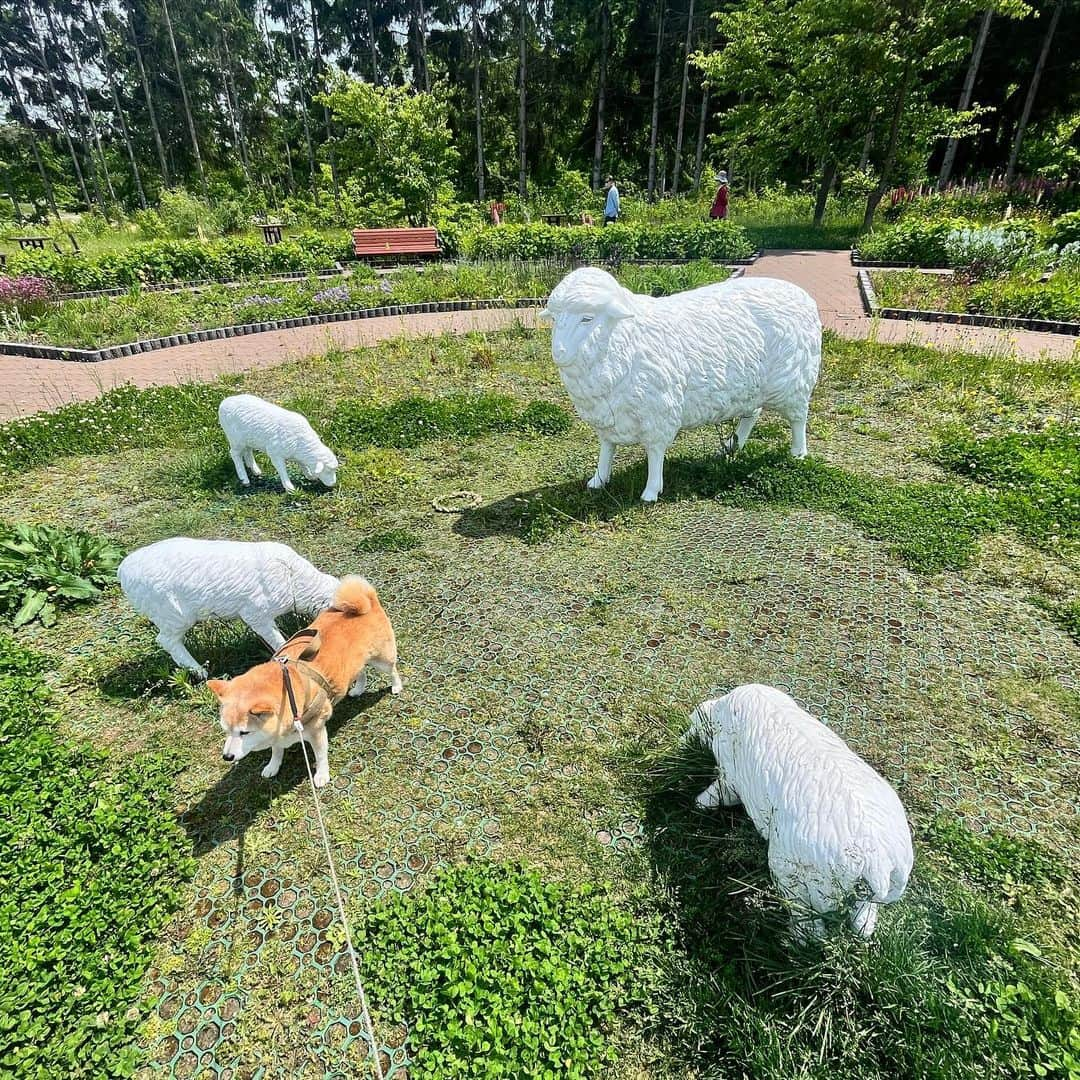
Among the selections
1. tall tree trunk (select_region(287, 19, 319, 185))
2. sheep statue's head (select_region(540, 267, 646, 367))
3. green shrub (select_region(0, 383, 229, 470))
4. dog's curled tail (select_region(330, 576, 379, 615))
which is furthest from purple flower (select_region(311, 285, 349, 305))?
tall tree trunk (select_region(287, 19, 319, 185))

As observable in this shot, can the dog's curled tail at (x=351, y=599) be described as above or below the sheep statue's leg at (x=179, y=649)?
above

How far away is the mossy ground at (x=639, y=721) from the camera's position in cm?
221

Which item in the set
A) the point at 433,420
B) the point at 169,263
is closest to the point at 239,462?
the point at 433,420

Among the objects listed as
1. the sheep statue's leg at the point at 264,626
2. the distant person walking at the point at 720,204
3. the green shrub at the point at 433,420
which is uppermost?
the distant person walking at the point at 720,204

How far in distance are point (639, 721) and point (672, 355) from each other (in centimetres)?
327

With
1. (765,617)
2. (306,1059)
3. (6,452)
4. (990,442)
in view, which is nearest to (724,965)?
(306,1059)

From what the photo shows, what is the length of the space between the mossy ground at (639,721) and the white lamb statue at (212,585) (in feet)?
1.74

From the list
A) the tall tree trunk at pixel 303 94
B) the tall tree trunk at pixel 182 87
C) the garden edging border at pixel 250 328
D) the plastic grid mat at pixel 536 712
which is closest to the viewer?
the plastic grid mat at pixel 536 712

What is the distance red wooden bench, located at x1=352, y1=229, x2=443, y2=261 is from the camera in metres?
19.8

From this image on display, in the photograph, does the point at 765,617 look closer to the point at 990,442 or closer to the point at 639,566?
the point at 639,566

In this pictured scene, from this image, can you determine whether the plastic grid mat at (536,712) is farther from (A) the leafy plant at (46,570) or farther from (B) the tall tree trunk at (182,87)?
(B) the tall tree trunk at (182,87)

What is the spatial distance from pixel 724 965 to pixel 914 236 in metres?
19.0

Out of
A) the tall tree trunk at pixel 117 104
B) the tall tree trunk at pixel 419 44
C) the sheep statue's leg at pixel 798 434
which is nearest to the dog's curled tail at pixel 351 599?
the sheep statue's leg at pixel 798 434

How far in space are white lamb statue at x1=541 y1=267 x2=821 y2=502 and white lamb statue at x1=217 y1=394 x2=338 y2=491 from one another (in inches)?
105
